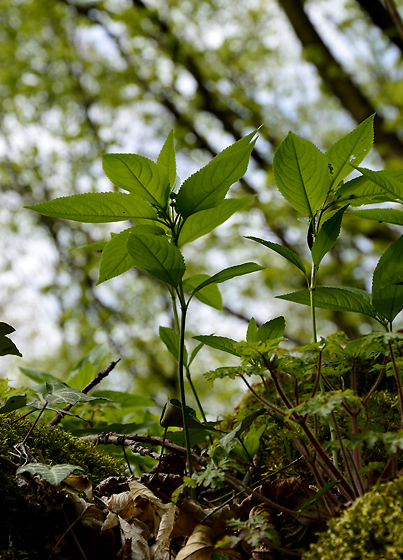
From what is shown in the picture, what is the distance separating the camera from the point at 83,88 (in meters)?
10.7

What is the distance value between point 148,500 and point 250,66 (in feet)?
38.2

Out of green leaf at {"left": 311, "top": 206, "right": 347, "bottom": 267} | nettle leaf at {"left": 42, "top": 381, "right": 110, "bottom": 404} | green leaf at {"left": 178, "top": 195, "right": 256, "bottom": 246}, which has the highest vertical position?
green leaf at {"left": 178, "top": 195, "right": 256, "bottom": 246}

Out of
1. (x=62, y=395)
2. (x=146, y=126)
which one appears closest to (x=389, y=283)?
(x=62, y=395)

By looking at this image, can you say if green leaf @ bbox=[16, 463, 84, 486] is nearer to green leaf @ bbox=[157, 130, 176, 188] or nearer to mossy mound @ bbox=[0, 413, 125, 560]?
mossy mound @ bbox=[0, 413, 125, 560]

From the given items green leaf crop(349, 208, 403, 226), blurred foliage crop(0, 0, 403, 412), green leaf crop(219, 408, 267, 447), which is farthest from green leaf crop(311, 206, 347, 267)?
blurred foliage crop(0, 0, 403, 412)

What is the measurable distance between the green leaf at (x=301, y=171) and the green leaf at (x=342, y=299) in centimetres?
15

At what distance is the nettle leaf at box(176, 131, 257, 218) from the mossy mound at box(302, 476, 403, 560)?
49cm

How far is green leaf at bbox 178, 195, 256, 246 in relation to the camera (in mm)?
809

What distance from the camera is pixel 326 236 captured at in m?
0.75

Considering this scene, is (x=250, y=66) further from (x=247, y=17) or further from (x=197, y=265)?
(x=197, y=265)

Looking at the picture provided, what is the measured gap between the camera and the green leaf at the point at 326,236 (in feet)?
2.42

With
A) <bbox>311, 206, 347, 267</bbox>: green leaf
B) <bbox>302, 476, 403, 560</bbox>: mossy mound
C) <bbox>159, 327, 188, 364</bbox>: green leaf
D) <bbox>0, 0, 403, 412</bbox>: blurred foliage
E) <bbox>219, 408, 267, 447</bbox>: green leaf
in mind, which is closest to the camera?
<bbox>302, 476, 403, 560</bbox>: mossy mound

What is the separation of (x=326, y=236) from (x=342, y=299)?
111 mm

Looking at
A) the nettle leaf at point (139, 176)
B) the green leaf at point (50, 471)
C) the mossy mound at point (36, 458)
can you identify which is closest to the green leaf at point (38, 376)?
the mossy mound at point (36, 458)
